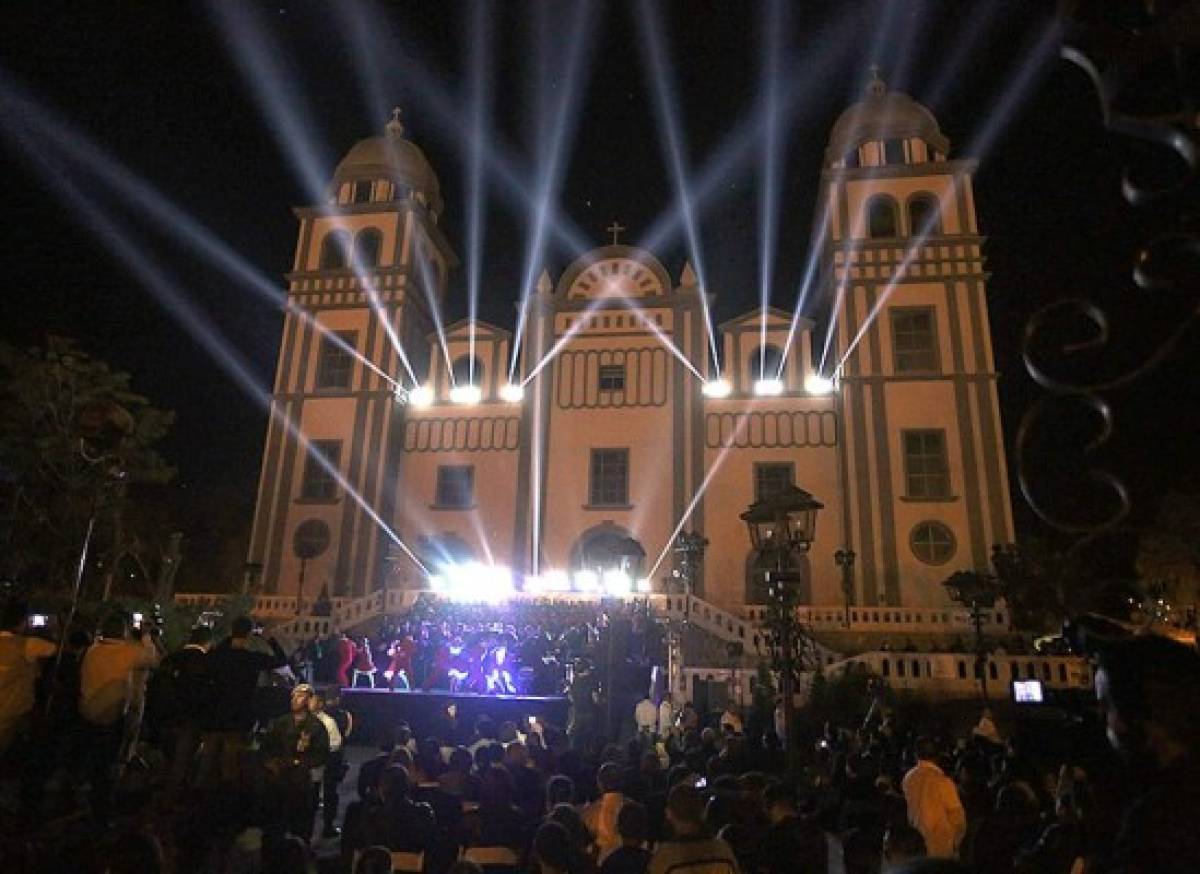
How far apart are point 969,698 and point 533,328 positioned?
1823 centimetres

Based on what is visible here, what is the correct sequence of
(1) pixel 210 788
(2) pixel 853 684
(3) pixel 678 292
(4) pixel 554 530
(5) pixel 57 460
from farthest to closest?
(3) pixel 678 292
(4) pixel 554 530
(5) pixel 57 460
(2) pixel 853 684
(1) pixel 210 788

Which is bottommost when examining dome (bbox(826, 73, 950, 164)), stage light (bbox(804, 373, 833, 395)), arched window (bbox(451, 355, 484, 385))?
stage light (bbox(804, 373, 833, 395))

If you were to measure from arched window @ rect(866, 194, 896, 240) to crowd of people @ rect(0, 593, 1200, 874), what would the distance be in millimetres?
22143

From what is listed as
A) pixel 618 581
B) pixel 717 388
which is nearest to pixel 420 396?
pixel 618 581

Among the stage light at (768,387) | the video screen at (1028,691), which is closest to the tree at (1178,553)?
the stage light at (768,387)

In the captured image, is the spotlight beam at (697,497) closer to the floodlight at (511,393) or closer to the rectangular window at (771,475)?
the rectangular window at (771,475)

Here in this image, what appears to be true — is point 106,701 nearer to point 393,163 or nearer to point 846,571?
point 846,571

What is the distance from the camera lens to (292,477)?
26.8 metres

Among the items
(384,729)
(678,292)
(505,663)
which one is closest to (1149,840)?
(384,729)

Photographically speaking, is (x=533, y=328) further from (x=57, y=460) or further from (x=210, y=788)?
(x=210, y=788)

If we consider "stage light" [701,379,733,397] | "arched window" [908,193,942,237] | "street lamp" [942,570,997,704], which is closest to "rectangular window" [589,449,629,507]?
"stage light" [701,379,733,397]

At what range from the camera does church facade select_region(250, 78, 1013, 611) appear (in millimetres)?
24047

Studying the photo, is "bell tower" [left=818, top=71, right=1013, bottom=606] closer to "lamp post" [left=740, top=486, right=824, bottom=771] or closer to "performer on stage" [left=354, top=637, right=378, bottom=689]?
"performer on stage" [left=354, top=637, right=378, bottom=689]

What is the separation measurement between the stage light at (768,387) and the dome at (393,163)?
15328 mm
